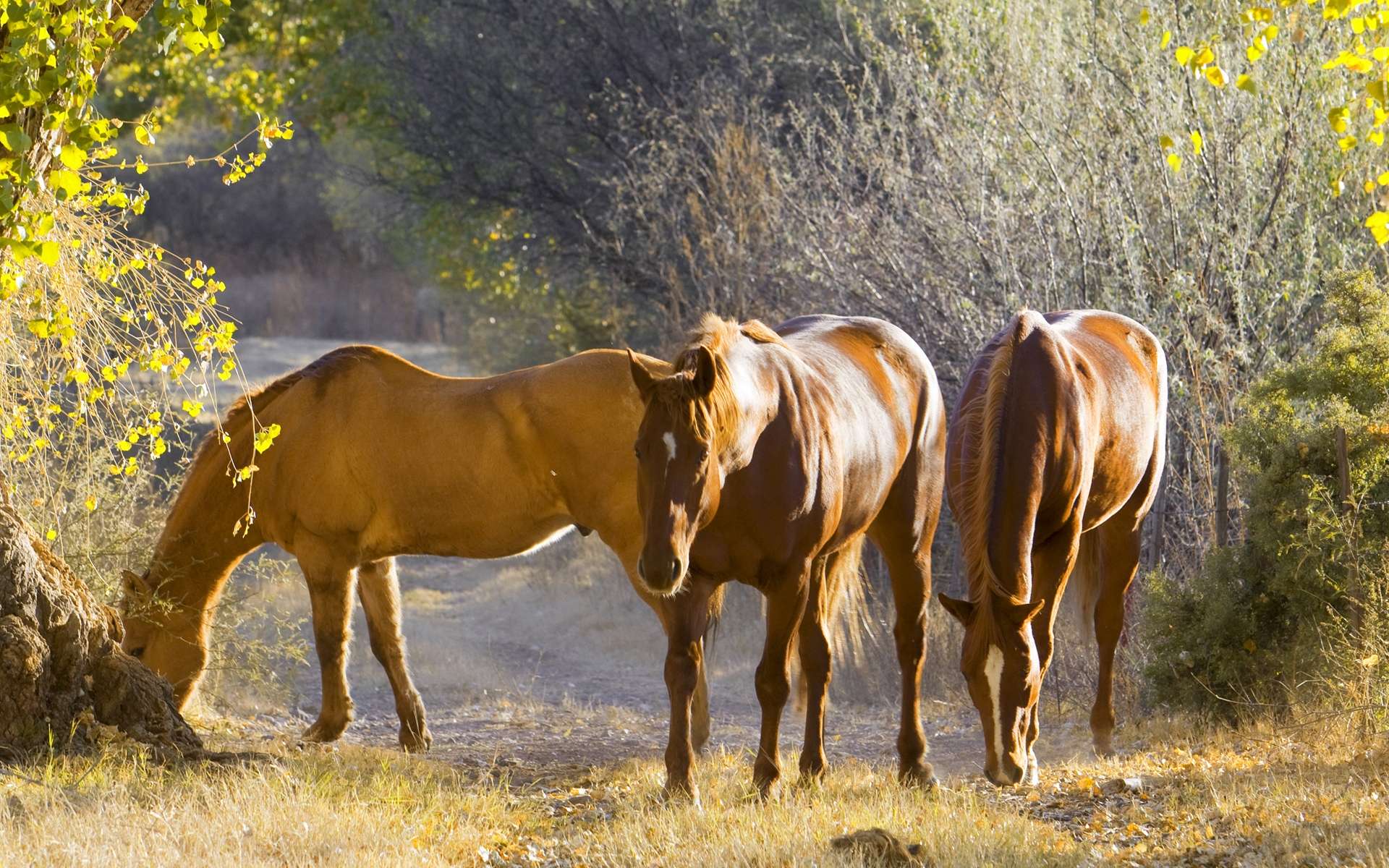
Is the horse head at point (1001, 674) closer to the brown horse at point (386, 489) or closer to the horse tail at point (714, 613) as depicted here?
the horse tail at point (714, 613)

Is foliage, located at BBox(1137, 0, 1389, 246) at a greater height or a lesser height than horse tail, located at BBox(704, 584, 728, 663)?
greater

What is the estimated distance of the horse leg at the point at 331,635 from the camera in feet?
22.1

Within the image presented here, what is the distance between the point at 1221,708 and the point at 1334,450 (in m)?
1.34

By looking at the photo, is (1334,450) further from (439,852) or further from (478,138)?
(478,138)

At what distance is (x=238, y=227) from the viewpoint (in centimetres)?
3047

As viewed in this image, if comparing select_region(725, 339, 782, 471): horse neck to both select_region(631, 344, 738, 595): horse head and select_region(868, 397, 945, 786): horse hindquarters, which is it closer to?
select_region(631, 344, 738, 595): horse head

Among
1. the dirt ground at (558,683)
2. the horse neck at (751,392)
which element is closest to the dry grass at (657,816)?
the dirt ground at (558,683)

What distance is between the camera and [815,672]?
5.64 m

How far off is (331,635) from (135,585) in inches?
37.1

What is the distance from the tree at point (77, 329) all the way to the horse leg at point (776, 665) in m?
2.00

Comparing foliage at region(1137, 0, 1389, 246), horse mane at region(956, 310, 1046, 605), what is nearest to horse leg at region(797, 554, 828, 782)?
horse mane at region(956, 310, 1046, 605)

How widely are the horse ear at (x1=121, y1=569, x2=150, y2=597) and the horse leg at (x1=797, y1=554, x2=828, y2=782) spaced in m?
3.14

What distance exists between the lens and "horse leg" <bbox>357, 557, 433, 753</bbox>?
6875 mm

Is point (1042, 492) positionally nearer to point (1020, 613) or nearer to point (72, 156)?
point (1020, 613)
